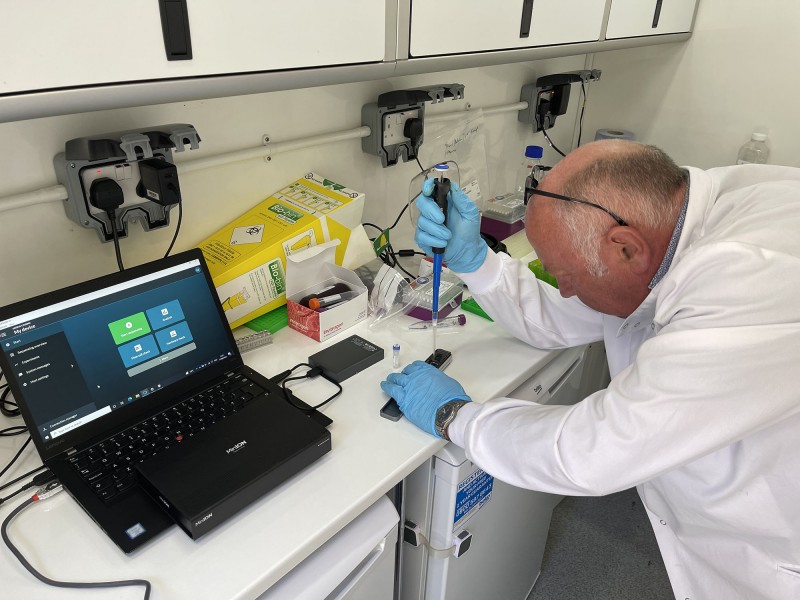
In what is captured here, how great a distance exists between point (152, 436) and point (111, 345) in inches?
6.0

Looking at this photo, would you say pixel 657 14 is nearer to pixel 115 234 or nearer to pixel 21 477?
pixel 115 234

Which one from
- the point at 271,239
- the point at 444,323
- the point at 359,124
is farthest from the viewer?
the point at 359,124

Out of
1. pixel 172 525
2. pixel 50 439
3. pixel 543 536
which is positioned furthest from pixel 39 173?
pixel 543 536

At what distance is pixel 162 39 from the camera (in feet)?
2.39

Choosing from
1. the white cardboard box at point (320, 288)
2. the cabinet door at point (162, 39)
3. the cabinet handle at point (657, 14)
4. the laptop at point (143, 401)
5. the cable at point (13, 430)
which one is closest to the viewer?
the cabinet door at point (162, 39)

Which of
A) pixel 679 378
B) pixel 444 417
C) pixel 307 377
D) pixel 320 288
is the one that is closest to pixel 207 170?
pixel 320 288

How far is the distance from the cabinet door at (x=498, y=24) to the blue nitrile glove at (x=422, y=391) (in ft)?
1.92

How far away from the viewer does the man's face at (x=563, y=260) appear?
3.00ft

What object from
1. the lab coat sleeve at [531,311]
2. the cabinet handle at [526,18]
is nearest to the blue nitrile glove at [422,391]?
the lab coat sleeve at [531,311]

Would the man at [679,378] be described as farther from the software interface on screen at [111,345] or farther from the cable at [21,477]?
the cable at [21,477]

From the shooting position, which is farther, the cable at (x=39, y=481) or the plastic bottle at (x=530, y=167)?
the plastic bottle at (x=530, y=167)

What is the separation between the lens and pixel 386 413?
0.96m

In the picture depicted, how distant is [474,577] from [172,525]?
2.37ft

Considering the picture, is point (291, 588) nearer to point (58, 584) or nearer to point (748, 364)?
point (58, 584)
